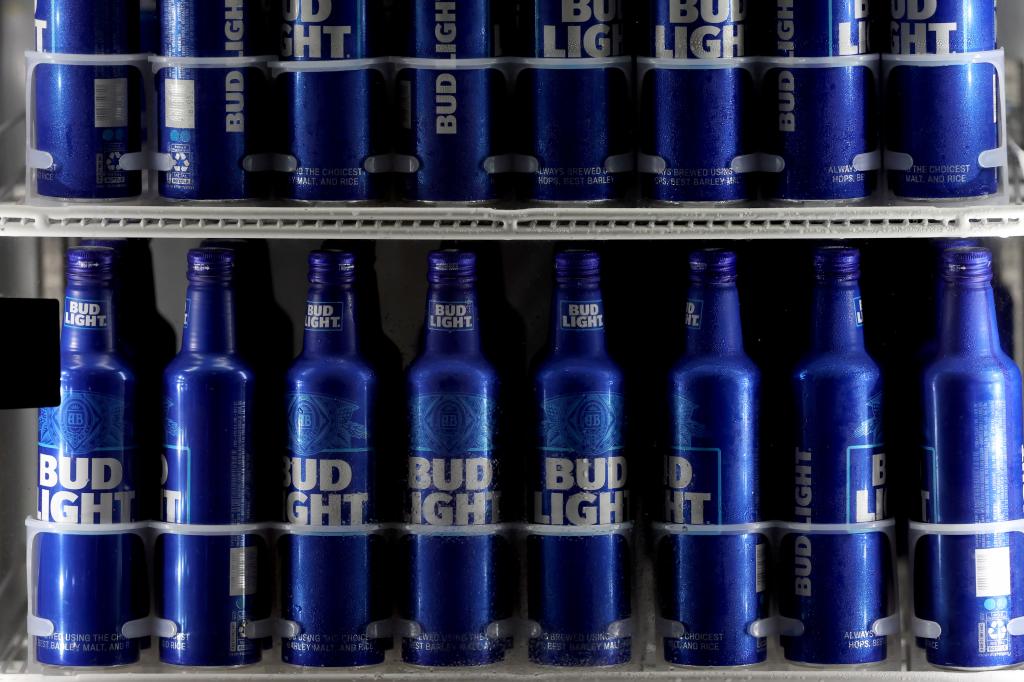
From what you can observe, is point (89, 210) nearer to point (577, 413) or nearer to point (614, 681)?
point (577, 413)

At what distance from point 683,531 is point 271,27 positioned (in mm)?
771

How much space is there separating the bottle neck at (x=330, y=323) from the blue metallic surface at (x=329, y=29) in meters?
0.27

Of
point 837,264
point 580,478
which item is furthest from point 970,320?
point 580,478

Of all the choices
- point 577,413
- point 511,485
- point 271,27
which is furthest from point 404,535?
point 271,27

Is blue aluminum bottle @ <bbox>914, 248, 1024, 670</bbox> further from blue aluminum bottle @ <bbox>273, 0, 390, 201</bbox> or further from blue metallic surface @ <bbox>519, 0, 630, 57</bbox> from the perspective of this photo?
blue aluminum bottle @ <bbox>273, 0, 390, 201</bbox>

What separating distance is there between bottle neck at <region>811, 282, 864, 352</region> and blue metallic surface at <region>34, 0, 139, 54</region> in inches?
34.4

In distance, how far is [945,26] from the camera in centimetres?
161

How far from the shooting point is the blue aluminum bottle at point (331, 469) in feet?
5.37

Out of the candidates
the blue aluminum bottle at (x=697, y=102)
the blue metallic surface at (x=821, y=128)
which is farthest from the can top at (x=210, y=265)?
the blue metallic surface at (x=821, y=128)

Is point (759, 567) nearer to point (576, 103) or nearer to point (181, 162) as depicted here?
point (576, 103)

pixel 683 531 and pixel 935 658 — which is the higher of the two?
pixel 683 531

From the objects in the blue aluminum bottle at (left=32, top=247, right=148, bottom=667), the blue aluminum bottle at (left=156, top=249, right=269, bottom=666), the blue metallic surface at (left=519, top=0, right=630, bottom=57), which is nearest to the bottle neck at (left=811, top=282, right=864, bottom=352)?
the blue metallic surface at (left=519, top=0, right=630, bottom=57)

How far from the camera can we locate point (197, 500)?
5.42 feet

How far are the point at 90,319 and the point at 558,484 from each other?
1.92ft
